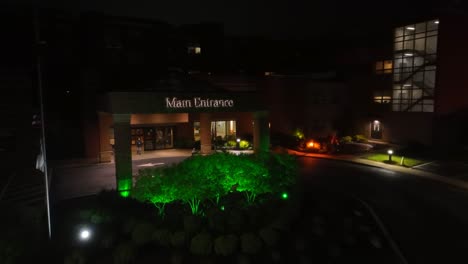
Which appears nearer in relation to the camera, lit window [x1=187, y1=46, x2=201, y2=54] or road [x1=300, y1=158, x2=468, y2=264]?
road [x1=300, y1=158, x2=468, y2=264]

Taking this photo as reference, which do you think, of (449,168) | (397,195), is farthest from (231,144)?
(449,168)

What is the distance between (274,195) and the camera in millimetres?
15336

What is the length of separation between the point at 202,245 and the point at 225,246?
33.2 inches

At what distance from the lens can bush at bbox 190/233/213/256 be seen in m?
11.3

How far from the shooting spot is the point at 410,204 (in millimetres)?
17156

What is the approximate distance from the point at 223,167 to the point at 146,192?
3548 millimetres

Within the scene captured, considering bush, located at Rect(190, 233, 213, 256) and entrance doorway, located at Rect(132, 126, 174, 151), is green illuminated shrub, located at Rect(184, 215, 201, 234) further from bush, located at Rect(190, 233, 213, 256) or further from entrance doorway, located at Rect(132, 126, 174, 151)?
entrance doorway, located at Rect(132, 126, 174, 151)

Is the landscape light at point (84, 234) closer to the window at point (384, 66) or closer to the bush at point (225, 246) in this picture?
the bush at point (225, 246)

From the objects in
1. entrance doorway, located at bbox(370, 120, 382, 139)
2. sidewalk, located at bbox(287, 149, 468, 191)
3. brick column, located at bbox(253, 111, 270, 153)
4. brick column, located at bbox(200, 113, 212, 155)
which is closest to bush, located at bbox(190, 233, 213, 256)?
brick column, located at bbox(253, 111, 270, 153)

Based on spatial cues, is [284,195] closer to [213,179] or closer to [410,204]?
[213,179]

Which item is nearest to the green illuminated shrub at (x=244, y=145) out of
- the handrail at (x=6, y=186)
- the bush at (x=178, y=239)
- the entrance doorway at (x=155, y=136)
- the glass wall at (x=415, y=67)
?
the entrance doorway at (x=155, y=136)

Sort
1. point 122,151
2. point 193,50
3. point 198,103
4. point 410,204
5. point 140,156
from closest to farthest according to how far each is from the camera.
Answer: point 122,151, point 410,204, point 198,103, point 140,156, point 193,50

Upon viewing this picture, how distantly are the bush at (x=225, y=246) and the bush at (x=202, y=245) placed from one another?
26 centimetres

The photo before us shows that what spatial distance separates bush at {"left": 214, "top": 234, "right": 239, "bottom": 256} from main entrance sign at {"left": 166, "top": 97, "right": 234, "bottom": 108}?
866 centimetres
